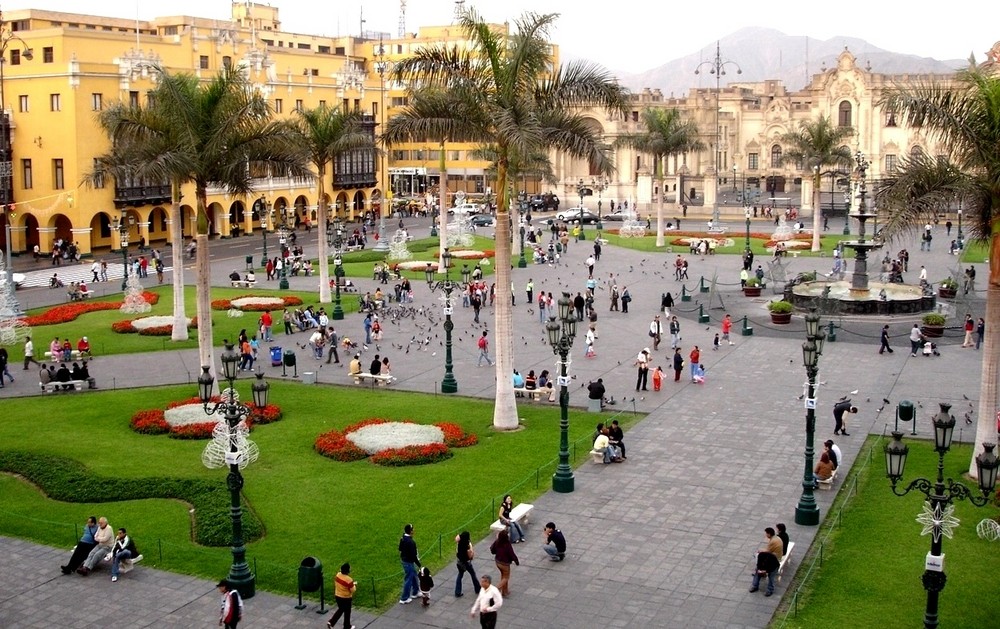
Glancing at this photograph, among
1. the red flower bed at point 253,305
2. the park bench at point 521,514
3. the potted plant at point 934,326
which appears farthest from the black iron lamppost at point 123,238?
the park bench at point 521,514

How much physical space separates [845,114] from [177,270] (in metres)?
70.1

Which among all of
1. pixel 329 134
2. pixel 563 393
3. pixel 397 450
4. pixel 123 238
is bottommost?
pixel 397 450

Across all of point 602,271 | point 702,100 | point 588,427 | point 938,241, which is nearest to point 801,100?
point 702,100

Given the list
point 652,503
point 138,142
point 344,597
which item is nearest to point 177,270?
point 138,142

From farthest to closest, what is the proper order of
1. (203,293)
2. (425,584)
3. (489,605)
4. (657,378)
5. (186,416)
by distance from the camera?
1. (657,378)
2. (203,293)
3. (186,416)
4. (425,584)
5. (489,605)

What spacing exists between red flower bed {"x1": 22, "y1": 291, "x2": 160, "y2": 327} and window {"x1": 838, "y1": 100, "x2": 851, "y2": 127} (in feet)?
209

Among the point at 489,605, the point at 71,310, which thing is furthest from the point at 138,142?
the point at 489,605

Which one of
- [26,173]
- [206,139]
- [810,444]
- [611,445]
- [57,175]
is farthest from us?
[26,173]

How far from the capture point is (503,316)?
26281 mm

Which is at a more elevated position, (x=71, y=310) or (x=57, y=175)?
(x=57, y=175)

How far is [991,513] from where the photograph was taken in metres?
20.8

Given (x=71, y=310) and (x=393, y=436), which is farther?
(x=71, y=310)

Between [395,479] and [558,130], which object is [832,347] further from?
[395,479]

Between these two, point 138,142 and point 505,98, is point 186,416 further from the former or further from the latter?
point 505,98
